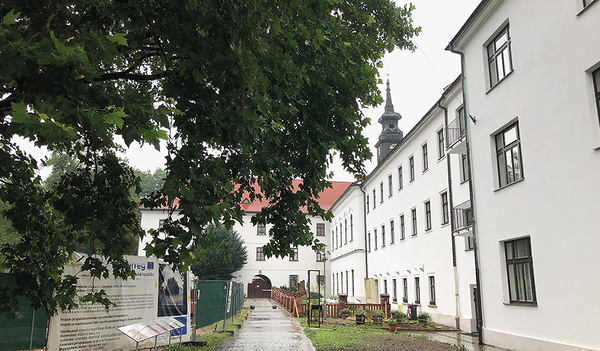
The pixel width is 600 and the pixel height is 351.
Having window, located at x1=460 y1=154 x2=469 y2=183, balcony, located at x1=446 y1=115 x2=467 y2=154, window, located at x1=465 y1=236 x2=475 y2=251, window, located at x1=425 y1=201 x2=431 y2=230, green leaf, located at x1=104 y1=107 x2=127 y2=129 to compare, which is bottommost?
green leaf, located at x1=104 y1=107 x2=127 y2=129

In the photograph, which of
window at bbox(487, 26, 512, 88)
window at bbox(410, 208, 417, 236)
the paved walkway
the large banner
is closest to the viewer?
the large banner

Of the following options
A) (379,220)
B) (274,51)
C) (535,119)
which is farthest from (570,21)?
(379,220)

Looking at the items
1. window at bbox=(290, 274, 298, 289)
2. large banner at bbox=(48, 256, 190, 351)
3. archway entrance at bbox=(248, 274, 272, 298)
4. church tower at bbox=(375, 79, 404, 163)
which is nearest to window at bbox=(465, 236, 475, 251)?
large banner at bbox=(48, 256, 190, 351)

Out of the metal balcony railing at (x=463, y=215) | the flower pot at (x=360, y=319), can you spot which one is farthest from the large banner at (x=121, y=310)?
the metal balcony railing at (x=463, y=215)

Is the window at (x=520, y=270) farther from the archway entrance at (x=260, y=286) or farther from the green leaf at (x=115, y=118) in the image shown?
the archway entrance at (x=260, y=286)

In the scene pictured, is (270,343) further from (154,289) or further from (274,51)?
(274,51)

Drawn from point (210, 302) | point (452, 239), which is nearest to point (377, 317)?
point (452, 239)

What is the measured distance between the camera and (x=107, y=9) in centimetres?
592

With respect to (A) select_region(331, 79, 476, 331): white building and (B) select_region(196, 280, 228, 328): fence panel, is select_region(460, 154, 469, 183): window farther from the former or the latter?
(B) select_region(196, 280, 228, 328): fence panel

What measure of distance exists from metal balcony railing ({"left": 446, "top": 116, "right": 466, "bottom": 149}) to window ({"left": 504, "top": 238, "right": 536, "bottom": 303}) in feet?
19.1

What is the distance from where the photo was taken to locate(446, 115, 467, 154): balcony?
18.5 meters

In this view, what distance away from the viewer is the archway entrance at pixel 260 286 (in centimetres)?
5809

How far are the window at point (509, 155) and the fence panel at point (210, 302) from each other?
31.0 feet

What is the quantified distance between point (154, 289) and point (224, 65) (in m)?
7.57
